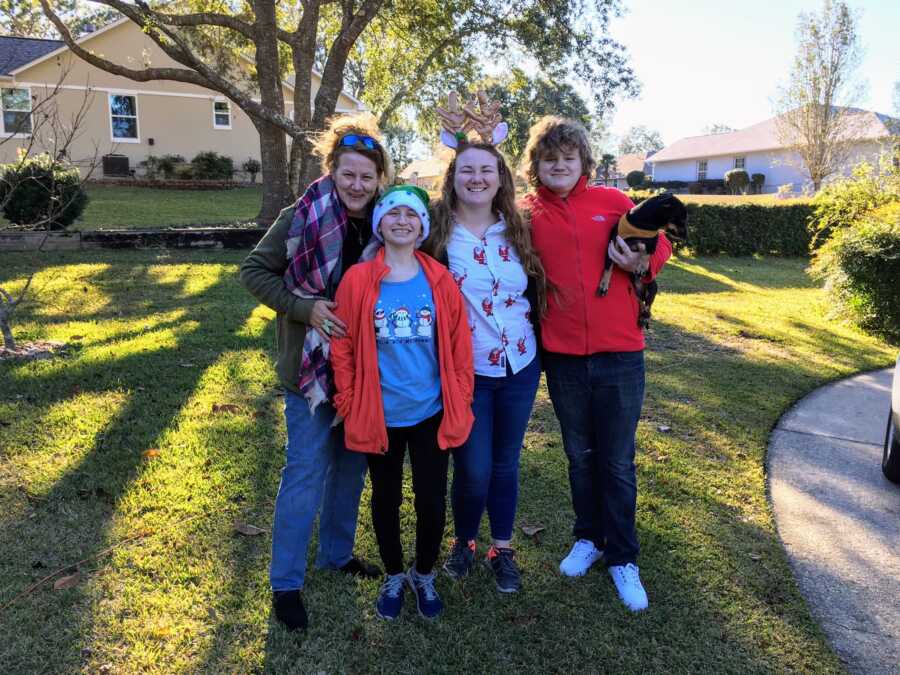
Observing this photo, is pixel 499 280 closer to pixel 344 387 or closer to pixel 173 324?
pixel 344 387

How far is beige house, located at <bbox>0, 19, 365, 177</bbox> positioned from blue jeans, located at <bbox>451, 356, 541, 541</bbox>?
23755 millimetres

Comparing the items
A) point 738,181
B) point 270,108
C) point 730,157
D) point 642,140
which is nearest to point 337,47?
point 270,108

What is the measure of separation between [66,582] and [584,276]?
254 centimetres

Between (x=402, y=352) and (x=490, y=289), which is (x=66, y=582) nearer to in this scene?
(x=402, y=352)

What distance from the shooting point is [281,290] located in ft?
8.21

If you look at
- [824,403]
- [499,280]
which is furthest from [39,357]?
[824,403]

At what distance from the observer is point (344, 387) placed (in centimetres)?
244

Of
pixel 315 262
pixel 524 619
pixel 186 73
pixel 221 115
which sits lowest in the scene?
pixel 524 619

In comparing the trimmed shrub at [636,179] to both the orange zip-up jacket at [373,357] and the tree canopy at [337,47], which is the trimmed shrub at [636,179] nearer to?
the tree canopy at [337,47]

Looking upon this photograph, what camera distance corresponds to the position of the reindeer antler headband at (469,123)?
272cm

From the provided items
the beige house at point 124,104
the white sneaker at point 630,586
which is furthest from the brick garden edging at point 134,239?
the beige house at point 124,104

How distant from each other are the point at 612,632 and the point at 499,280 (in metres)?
1.48

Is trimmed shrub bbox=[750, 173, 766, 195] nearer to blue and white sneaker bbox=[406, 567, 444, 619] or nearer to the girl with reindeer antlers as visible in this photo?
the girl with reindeer antlers

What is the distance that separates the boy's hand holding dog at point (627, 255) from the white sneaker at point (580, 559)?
133cm
